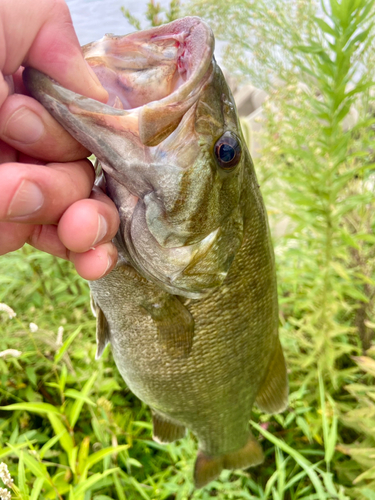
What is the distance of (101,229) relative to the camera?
0.74 m

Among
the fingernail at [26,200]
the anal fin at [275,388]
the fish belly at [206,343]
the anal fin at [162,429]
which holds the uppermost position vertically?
the fingernail at [26,200]

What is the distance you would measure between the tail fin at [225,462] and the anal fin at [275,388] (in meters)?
0.26

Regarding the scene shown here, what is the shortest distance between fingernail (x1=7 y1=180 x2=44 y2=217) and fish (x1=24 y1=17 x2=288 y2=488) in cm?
13

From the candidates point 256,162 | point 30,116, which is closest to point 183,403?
point 30,116

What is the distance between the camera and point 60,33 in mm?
633

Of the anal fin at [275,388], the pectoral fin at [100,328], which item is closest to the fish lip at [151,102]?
the pectoral fin at [100,328]

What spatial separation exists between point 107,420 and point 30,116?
1.36 metres

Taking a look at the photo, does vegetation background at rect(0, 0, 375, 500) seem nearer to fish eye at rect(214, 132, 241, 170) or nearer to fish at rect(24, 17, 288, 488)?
fish at rect(24, 17, 288, 488)

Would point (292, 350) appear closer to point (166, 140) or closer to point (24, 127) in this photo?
point (166, 140)

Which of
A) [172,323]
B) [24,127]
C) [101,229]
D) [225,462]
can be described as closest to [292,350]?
[225,462]

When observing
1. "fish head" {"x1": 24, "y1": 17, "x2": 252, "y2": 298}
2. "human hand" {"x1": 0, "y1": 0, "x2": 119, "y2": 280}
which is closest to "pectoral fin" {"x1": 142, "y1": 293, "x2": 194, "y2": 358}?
"fish head" {"x1": 24, "y1": 17, "x2": 252, "y2": 298}

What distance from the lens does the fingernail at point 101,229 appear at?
73 cm

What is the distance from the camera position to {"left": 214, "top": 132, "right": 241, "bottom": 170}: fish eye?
29.6 inches

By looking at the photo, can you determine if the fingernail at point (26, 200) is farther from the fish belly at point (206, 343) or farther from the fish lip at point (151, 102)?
the fish belly at point (206, 343)
